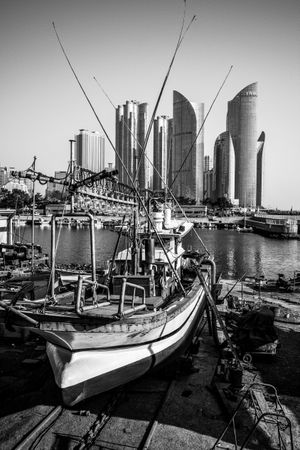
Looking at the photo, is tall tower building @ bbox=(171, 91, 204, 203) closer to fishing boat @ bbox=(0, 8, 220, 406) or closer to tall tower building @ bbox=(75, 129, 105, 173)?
tall tower building @ bbox=(75, 129, 105, 173)

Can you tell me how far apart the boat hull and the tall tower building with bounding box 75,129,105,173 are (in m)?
184

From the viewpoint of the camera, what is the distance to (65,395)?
759cm

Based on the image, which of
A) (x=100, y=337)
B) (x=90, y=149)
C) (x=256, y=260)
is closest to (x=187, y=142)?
(x=90, y=149)

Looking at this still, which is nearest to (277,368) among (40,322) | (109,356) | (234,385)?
(234,385)

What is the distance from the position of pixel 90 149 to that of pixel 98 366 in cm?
19287

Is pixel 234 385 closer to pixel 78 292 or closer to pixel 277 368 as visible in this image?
pixel 277 368

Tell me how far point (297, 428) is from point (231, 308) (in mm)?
9298

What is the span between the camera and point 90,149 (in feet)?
634

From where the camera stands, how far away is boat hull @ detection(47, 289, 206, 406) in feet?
24.9

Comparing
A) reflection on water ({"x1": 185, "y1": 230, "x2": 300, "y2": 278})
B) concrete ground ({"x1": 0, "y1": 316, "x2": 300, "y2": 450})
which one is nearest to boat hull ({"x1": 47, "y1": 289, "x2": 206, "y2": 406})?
concrete ground ({"x1": 0, "y1": 316, "x2": 300, "y2": 450})

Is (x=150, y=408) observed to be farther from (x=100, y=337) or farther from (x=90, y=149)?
(x=90, y=149)

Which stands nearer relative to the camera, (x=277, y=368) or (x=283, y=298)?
(x=277, y=368)

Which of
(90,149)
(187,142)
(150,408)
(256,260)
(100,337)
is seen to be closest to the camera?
(100,337)

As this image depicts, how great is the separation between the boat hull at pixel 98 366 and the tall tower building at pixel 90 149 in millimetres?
184106
